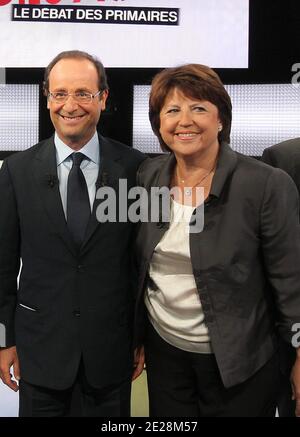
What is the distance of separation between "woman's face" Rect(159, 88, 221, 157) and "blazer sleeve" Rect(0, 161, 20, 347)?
1.92ft

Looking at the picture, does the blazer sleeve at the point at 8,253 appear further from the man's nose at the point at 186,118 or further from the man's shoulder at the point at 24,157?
the man's nose at the point at 186,118

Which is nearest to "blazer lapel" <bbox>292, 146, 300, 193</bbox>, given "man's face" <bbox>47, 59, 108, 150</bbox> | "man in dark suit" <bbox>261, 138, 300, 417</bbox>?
"man in dark suit" <bbox>261, 138, 300, 417</bbox>


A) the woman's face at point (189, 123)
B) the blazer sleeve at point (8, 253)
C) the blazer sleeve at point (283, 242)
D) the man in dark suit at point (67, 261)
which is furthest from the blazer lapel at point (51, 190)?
the blazer sleeve at point (283, 242)

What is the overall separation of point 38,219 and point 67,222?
10 centimetres

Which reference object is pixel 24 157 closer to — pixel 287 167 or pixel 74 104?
pixel 74 104

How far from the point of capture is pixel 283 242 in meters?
1.58

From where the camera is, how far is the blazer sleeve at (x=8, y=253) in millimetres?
1763

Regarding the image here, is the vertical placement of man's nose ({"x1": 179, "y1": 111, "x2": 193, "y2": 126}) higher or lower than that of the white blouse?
higher

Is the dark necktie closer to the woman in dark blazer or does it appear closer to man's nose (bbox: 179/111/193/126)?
the woman in dark blazer

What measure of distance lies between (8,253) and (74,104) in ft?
1.86

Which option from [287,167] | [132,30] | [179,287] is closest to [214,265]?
[179,287]

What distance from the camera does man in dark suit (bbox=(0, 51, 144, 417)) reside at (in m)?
1.74

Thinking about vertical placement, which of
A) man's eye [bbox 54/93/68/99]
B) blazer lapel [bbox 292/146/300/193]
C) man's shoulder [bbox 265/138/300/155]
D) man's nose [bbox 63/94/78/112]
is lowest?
blazer lapel [bbox 292/146/300/193]

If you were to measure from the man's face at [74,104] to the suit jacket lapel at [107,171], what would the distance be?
0.31ft
